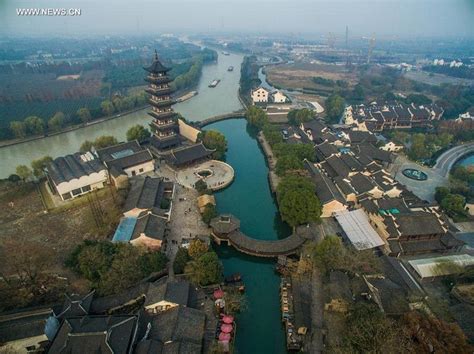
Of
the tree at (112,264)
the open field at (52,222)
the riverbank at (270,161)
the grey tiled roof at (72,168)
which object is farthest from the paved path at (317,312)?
the grey tiled roof at (72,168)

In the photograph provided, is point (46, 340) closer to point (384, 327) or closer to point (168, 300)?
point (168, 300)

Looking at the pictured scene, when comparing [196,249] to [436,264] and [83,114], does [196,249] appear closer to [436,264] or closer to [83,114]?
[436,264]

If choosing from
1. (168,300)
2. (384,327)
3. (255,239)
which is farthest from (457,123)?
(168,300)

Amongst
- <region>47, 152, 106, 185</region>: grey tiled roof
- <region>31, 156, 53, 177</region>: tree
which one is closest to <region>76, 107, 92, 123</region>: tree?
<region>47, 152, 106, 185</region>: grey tiled roof

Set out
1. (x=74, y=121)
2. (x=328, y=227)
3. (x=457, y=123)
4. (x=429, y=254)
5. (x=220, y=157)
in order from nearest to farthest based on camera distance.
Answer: (x=429, y=254) < (x=328, y=227) < (x=220, y=157) < (x=457, y=123) < (x=74, y=121)

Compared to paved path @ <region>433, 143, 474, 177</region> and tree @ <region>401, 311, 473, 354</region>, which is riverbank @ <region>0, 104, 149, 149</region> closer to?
paved path @ <region>433, 143, 474, 177</region>
